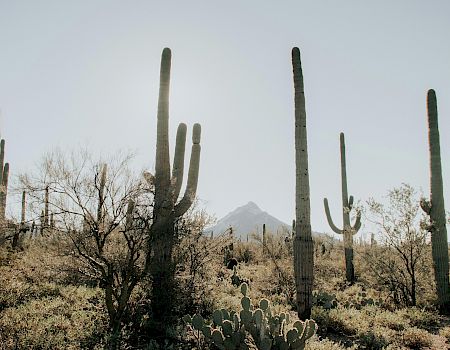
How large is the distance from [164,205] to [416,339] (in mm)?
6218

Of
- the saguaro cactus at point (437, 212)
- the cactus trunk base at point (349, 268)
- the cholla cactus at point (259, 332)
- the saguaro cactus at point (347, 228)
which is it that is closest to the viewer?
the cholla cactus at point (259, 332)

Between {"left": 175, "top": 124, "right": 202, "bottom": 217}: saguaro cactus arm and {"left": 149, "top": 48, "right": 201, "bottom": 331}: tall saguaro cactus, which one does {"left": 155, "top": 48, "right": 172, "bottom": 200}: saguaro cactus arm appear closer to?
{"left": 149, "top": 48, "right": 201, "bottom": 331}: tall saguaro cactus

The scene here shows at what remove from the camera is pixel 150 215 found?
9.01m

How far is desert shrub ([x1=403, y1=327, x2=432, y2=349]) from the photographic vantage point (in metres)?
7.72

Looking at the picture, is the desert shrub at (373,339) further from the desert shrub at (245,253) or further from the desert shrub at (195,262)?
the desert shrub at (245,253)

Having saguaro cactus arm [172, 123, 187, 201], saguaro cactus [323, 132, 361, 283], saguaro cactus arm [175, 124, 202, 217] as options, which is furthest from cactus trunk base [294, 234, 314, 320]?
saguaro cactus [323, 132, 361, 283]

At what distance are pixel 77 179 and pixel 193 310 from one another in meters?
4.53

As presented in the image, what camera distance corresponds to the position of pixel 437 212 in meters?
11.3

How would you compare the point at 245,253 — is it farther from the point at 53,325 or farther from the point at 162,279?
the point at 53,325

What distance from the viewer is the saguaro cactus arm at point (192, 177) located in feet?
34.9

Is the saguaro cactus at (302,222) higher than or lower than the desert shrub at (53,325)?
higher

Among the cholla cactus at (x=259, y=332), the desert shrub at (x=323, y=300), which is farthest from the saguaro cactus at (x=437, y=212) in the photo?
the cholla cactus at (x=259, y=332)

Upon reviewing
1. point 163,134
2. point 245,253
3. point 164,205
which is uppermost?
point 163,134

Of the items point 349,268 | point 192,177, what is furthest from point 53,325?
point 349,268
